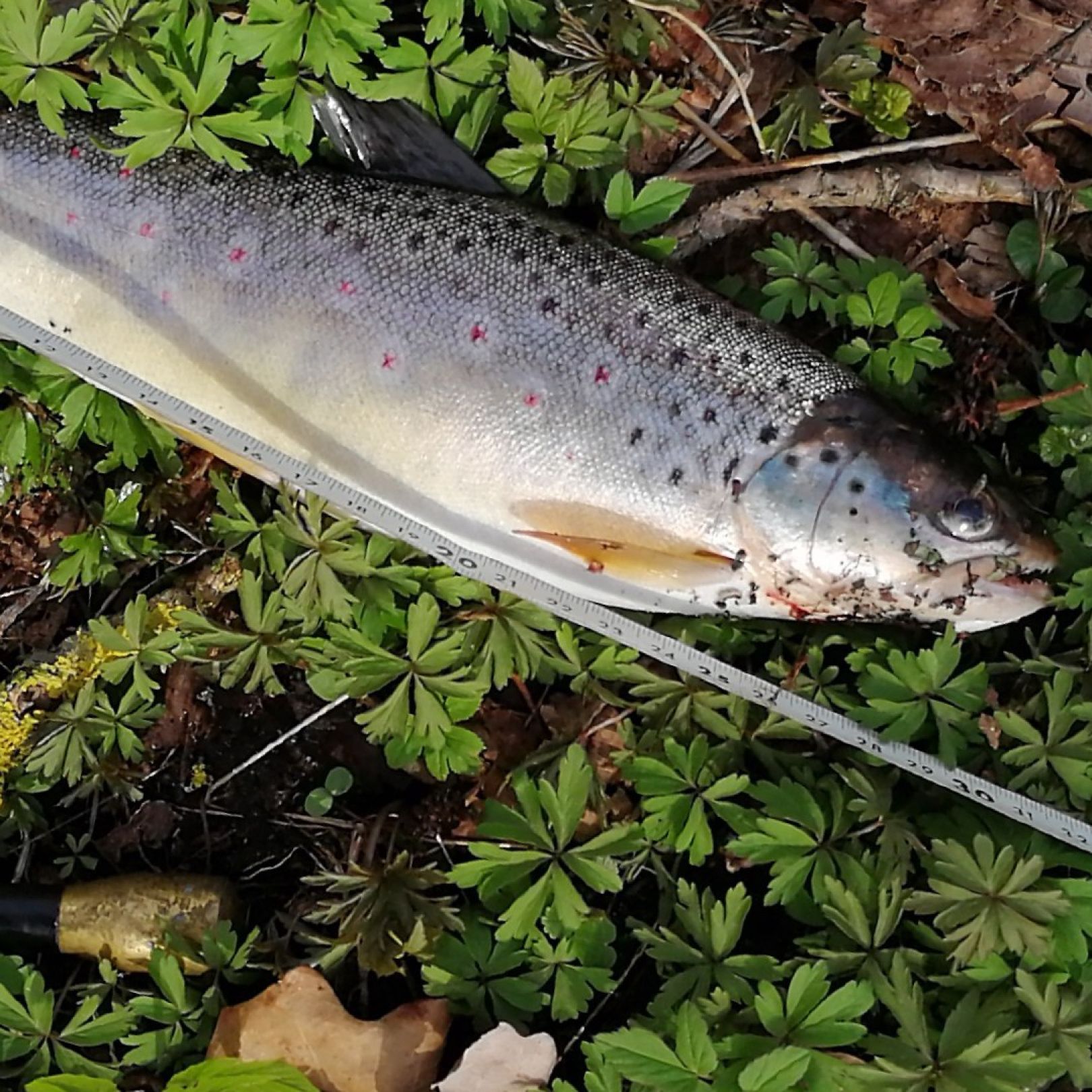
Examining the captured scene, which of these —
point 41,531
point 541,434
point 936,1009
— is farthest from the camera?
point 41,531

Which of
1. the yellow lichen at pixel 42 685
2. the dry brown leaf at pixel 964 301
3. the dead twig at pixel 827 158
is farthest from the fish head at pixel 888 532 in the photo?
the yellow lichen at pixel 42 685

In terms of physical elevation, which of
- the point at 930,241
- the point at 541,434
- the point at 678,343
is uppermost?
the point at 930,241

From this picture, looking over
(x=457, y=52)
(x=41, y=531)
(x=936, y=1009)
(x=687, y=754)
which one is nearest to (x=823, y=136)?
(x=457, y=52)

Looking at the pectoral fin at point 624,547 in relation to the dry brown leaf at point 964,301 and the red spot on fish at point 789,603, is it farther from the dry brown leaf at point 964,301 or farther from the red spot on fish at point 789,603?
the dry brown leaf at point 964,301

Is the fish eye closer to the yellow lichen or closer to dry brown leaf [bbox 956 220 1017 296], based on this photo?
dry brown leaf [bbox 956 220 1017 296]

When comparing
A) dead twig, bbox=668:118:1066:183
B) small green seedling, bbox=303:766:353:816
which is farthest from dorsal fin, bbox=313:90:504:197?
small green seedling, bbox=303:766:353:816

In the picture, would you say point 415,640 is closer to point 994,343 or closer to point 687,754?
point 687,754

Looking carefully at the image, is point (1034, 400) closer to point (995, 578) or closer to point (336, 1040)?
point (995, 578)
